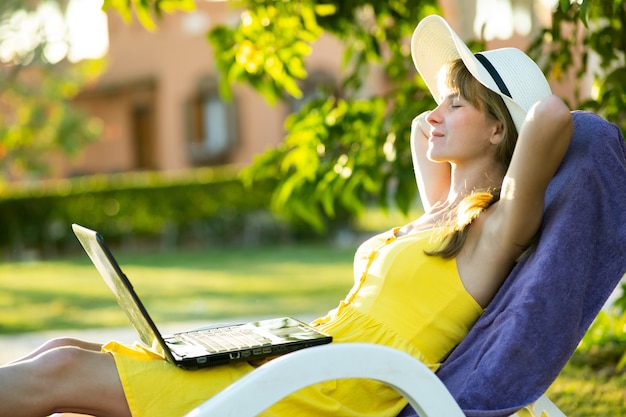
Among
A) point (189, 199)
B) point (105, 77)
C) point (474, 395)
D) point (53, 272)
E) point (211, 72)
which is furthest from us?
point (105, 77)

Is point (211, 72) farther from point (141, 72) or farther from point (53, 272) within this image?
point (53, 272)

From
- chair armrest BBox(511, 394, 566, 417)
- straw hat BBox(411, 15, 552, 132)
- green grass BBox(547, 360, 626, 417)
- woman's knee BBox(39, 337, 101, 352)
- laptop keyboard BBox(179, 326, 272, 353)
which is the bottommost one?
green grass BBox(547, 360, 626, 417)

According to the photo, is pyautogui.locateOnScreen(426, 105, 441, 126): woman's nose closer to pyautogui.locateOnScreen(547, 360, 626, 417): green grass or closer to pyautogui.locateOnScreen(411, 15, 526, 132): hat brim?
pyautogui.locateOnScreen(411, 15, 526, 132): hat brim

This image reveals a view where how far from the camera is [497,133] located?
101 inches

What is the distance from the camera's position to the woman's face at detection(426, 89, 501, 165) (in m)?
2.57

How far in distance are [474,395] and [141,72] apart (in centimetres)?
2353

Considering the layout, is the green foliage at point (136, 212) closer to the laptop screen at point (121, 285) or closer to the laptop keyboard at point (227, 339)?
the laptop keyboard at point (227, 339)

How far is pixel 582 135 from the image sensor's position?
236cm

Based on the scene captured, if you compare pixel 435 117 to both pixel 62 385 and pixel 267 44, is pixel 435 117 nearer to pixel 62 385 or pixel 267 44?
pixel 62 385

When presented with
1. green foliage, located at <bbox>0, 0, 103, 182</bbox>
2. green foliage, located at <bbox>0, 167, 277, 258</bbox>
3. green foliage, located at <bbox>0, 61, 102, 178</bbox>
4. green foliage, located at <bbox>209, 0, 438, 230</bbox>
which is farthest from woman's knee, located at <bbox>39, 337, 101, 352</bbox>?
green foliage, located at <bbox>0, 61, 102, 178</bbox>

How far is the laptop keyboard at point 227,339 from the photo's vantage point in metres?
2.36

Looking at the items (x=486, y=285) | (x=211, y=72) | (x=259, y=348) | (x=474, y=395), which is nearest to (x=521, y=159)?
(x=486, y=285)

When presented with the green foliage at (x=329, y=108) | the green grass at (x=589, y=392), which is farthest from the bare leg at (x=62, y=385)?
the green grass at (x=589, y=392)

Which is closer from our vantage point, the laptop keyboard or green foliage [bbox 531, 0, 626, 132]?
the laptop keyboard
